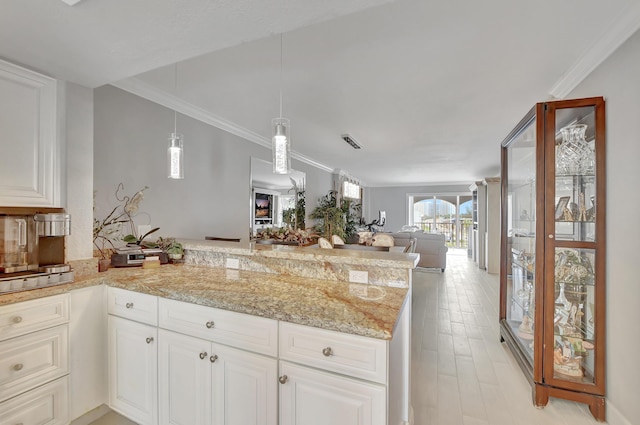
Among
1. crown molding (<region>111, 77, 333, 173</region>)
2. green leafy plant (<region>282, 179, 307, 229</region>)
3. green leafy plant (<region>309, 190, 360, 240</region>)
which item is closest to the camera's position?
crown molding (<region>111, 77, 333, 173</region>)

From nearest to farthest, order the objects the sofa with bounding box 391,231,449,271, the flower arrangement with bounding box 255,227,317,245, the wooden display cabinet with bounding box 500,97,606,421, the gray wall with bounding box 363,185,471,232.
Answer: the wooden display cabinet with bounding box 500,97,606,421 < the flower arrangement with bounding box 255,227,317,245 < the sofa with bounding box 391,231,449,271 < the gray wall with bounding box 363,185,471,232

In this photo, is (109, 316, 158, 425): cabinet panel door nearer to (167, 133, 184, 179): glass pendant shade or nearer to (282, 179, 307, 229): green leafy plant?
(167, 133, 184, 179): glass pendant shade

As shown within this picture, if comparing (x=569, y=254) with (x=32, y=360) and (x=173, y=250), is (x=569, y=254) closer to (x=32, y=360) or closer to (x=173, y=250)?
(x=173, y=250)

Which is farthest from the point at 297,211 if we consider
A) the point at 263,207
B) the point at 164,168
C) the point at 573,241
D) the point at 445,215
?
the point at 445,215

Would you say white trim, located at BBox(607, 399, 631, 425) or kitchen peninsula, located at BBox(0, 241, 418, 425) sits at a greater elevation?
kitchen peninsula, located at BBox(0, 241, 418, 425)

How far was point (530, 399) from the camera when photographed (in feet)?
6.54

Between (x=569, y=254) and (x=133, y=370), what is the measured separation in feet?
9.60

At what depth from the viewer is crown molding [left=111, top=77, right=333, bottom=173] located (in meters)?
2.45

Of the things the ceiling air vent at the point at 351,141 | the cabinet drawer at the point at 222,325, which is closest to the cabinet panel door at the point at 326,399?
the cabinet drawer at the point at 222,325

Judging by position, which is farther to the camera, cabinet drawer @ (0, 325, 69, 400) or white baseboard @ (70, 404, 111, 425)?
white baseboard @ (70, 404, 111, 425)

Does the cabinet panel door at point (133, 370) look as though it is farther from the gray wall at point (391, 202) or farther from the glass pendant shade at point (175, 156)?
the gray wall at point (391, 202)

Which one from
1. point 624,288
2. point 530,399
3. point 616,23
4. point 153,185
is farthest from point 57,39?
point 530,399

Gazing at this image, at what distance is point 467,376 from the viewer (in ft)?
7.49

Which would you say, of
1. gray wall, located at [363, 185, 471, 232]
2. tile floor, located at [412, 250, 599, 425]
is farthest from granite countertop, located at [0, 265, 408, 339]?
gray wall, located at [363, 185, 471, 232]
